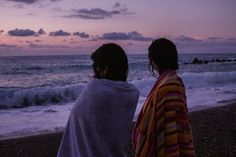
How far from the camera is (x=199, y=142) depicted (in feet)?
25.5

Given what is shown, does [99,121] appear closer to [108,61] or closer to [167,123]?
[108,61]

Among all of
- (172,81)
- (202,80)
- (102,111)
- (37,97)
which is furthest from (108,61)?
(202,80)

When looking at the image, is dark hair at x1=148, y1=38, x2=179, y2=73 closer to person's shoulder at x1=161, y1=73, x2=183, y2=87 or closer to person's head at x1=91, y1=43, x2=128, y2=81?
person's shoulder at x1=161, y1=73, x2=183, y2=87

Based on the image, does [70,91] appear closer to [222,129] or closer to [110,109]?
[222,129]

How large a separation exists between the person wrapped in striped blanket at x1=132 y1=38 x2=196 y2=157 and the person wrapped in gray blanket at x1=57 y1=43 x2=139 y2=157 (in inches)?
10.2

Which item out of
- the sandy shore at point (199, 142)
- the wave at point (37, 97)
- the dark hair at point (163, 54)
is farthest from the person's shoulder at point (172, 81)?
the wave at point (37, 97)

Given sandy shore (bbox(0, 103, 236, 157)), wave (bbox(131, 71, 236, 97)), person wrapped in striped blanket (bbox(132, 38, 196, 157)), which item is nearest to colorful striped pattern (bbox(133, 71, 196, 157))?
person wrapped in striped blanket (bbox(132, 38, 196, 157))

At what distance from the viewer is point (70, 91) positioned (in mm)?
18859

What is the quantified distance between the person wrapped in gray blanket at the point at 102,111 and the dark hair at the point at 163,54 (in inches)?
15.2

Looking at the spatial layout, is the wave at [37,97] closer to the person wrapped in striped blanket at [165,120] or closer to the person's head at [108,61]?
the person wrapped in striped blanket at [165,120]

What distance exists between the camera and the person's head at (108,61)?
8.38 feet

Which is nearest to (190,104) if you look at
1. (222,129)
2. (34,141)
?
(222,129)

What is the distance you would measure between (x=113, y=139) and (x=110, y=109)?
0.68 ft

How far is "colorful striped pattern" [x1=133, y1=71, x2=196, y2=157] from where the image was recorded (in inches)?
111
